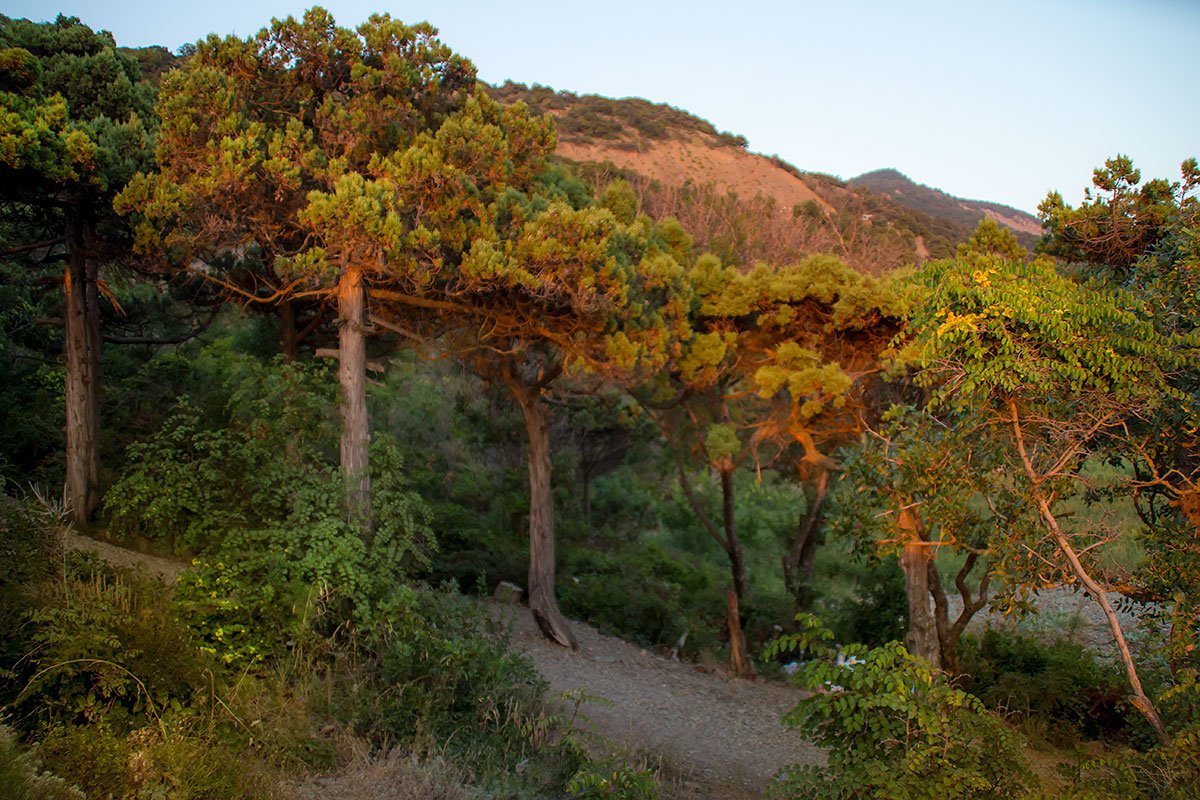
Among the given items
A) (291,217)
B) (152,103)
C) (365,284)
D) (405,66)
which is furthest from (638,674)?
(152,103)

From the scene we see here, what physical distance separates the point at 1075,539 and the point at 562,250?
19.0 feet

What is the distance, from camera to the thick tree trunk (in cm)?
1035

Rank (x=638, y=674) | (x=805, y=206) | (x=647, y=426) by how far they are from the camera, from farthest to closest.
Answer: (x=805, y=206) → (x=647, y=426) → (x=638, y=674)

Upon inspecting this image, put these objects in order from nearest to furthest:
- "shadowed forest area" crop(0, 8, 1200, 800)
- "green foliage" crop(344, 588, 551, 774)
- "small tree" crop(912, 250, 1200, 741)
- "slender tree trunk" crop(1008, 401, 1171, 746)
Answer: "shadowed forest area" crop(0, 8, 1200, 800), "slender tree trunk" crop(1008, 401, 1171, 746), "small tree" crop(912, 250, 1200, 741), "green foliage" crop(344, 588, 551, 774)

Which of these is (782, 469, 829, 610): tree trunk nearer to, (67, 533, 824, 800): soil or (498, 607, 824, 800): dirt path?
(67, 533, 824, 800): soil

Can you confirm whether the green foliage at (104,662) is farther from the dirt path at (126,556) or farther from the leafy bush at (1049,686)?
the leafy bush at (1049,686)

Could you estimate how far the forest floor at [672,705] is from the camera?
849 cm

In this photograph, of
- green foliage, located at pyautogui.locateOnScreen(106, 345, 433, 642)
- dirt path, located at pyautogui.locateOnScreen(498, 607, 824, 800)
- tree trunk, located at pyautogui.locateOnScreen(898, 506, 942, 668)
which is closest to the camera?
green foliage, located at pyautogui.locateOnScreen(106, 345, 433, 642)

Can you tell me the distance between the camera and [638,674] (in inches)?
490

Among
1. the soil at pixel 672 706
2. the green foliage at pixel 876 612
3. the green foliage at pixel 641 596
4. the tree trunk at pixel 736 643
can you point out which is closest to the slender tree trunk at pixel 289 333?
the soil at pixel 672 706

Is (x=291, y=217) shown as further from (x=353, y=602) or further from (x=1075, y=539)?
(x=1075, y=539)

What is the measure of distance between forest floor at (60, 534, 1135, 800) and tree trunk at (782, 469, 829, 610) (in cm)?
359

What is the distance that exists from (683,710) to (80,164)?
8965 mm

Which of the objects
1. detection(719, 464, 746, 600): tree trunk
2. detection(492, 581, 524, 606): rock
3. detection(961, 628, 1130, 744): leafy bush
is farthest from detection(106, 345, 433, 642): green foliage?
detection(719, 464, 746, 600): tree trunk
